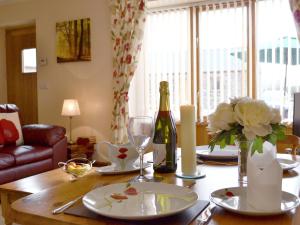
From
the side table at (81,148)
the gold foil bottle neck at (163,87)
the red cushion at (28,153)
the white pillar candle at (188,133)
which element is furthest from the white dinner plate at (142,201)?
the side table at (81,148)

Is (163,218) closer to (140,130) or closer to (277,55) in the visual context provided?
(140,130)

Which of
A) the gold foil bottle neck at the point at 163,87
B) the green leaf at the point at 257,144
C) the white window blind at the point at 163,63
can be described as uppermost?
the white window blind at the point at 163,63

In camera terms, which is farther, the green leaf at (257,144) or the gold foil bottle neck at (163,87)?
the gold foil bottle neck at (163,87)

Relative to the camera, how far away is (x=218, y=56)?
3.99 metres

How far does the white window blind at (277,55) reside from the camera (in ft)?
11.9

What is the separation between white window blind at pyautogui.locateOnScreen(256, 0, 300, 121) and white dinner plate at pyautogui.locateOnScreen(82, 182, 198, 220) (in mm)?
2908

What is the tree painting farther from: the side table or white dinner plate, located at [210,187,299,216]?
white dinner plate, located at [210,187,299,216]

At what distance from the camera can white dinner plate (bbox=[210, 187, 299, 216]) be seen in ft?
2.79

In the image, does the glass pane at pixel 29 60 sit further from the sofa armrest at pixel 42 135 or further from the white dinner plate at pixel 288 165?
the white dinner plate at pixel 288 165

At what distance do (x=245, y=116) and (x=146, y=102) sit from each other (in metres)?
3.48

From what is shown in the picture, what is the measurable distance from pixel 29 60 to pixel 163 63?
2.47 metres

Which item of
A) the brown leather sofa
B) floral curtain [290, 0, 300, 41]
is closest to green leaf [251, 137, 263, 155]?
the brown leather sofa

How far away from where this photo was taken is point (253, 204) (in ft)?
2.93

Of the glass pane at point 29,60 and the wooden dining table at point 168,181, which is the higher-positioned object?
the glass pane at point 29,60
